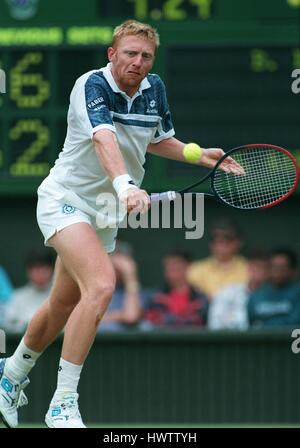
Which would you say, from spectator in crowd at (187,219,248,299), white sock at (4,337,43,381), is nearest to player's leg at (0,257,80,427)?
white sock at (4,337,43,381)

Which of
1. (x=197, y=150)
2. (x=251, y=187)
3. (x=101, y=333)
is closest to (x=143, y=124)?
(x=197, y=150)

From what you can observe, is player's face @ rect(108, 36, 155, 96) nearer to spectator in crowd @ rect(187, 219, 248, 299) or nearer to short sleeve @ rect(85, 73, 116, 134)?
short sleeve @ rect(85, 73, 116, 134)

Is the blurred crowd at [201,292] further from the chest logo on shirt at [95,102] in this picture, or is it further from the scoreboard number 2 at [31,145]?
the chest logo on shirt at [95,102]

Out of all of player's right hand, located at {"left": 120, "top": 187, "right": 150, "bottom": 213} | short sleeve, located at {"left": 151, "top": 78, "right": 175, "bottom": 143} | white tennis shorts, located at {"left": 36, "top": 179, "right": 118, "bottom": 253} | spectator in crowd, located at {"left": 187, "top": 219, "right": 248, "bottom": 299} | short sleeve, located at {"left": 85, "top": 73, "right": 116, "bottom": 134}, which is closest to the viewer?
player's right hand, located at {"left": 120, "top": 187, "right": 150, "bottom": 213}

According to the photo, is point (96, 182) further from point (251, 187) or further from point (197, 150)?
point (251, 187)

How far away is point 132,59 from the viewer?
21.3 feet

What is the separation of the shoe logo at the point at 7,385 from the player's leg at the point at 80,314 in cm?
60

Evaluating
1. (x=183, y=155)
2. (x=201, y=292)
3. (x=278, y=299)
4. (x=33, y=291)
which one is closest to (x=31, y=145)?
(x=33, y=291)

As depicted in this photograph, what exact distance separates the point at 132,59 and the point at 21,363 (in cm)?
178

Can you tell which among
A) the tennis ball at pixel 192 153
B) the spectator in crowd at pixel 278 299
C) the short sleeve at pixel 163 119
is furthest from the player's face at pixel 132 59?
the spectator in crowd at pixel 278 299

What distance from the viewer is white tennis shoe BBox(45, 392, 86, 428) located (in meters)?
6.46

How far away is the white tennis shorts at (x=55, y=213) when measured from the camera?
6.68m

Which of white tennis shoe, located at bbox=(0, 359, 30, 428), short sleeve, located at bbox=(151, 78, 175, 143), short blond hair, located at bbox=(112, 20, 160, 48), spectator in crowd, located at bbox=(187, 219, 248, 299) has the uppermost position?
short blond hair, located at bbox=(112, 20, 160, 48)
